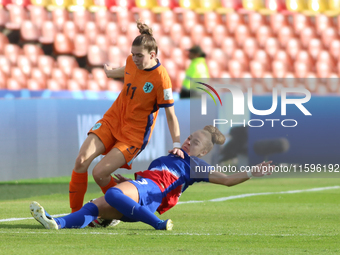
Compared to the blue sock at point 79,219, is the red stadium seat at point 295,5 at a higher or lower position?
higher

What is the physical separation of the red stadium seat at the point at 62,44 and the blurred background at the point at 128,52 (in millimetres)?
23

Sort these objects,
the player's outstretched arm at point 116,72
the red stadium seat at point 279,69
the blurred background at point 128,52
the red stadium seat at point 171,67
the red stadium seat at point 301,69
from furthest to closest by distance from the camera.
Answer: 1. the red stadium seat at point 301,69
2. the red stadium seat at point 279,69
3. the red stadium seat at point 171,67
4. the blurred background at point 128,52
5. the player's outstretched arm at point 116,72

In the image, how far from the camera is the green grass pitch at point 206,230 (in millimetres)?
3406

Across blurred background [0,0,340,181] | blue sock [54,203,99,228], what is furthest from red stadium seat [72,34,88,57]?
blue sock [54,203,99,228]

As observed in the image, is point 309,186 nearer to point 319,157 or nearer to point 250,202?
point 319,157

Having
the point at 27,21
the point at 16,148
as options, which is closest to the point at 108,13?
the point at 27,21

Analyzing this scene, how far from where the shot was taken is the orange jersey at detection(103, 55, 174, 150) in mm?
4582

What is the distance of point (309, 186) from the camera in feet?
27.7

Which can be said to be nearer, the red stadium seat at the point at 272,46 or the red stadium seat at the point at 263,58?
the red stadium seat at the point at 263,58

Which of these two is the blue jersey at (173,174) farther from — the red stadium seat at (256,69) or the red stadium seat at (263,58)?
the red stadium seat at (263,58)

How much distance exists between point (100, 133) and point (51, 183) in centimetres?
394

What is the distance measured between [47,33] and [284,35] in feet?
20.2

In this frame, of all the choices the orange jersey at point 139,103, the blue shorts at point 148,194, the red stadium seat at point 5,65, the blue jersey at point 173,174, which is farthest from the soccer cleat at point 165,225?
the red stadium seat at point 5,65

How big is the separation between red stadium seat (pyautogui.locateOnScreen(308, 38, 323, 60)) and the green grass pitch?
7752 mm
